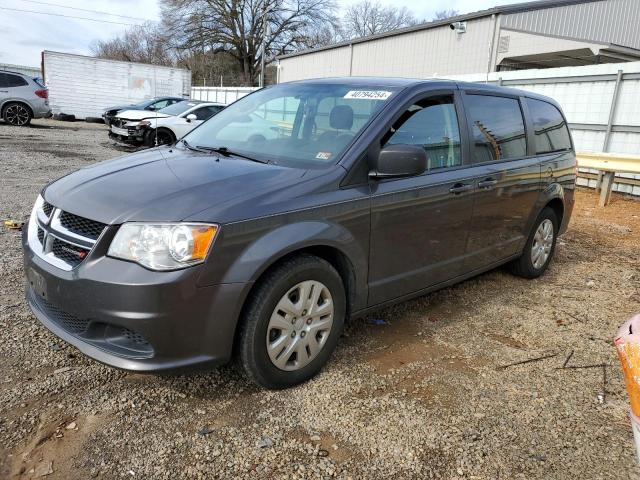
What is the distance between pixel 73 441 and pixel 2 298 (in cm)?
197

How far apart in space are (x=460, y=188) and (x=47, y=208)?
2.71 m

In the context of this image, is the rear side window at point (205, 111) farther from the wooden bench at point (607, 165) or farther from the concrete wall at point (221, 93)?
the concrete wall at point (221, 93)

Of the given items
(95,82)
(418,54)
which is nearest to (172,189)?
(418,54)

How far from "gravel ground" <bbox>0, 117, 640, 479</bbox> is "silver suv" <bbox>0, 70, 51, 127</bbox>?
55.9 ft

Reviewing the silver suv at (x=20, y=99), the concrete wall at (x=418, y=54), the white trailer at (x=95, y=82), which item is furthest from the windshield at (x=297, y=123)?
the white trailer at (x=95, y=82)

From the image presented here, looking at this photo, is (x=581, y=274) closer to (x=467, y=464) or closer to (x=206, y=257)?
(x=467, y=464)

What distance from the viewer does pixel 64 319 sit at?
266 centimetres

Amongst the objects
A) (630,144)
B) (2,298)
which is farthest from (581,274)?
(630,144)

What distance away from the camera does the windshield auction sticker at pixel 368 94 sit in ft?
11.2

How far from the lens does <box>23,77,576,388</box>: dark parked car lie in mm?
2406

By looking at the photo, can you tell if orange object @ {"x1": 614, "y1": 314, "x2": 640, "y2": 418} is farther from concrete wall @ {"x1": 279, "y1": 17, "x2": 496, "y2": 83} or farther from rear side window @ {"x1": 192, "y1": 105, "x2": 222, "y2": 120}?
concrete wall @ {"x1": 279, "y1": 17, "x2": 496, "y2": 83}

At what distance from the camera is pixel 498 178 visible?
13.6ft

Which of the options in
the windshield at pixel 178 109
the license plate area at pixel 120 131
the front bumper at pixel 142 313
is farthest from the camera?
the windshield at pixel 178 109

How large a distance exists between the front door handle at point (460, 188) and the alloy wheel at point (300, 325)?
1337 mm
